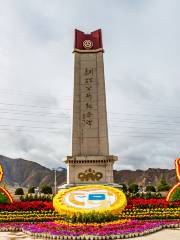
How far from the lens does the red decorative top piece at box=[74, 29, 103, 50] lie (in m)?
30.8

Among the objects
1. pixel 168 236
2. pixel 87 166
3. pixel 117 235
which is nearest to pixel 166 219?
pixel 168 236

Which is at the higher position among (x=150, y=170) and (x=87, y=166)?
(x=150, y=170)

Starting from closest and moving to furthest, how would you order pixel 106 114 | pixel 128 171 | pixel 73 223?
pixel 73 223 < pixel 106 114 < pixel 128 171

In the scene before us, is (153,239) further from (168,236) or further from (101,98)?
(101,98)

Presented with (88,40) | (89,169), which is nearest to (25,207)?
(89,169)

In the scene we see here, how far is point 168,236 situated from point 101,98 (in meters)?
17.8

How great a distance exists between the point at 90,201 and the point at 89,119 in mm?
12533

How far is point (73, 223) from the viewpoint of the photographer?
562 inches

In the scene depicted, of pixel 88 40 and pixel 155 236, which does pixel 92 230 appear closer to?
pixel 155 236

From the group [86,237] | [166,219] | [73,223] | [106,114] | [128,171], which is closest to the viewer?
[86,237]

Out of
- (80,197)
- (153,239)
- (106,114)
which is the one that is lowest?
(153,239)

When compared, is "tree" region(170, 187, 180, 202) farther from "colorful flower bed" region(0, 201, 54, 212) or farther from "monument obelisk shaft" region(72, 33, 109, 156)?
"monument obelisk shaft" region(72, 33, 109, 156)

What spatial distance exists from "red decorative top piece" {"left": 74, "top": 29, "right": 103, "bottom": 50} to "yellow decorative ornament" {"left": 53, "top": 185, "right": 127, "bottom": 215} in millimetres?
16586

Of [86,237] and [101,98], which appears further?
[101,98]
